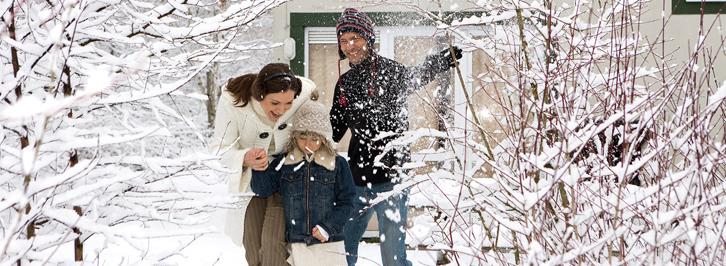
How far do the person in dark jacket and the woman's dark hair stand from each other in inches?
24.9

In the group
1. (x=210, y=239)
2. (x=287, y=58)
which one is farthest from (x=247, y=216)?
(x=210, y=239)

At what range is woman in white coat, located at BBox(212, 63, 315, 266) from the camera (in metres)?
4.12

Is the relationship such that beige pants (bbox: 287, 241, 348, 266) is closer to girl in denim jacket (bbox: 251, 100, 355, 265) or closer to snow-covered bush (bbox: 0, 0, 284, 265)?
girl in denim jacket (bbox: 251, 100, 355, 265)

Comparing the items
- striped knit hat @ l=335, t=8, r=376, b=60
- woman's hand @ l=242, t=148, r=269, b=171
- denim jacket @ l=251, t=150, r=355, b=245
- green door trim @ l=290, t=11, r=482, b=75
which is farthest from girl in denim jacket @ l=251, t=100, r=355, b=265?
green door trim @ l=290, t=11, r=482, b=75

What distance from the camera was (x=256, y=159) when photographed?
407cm

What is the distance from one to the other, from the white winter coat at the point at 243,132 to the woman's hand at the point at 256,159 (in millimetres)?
70

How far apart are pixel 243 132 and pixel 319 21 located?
412 centimetres

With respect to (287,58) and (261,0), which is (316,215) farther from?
(287,58)

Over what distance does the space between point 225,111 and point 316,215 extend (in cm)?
68

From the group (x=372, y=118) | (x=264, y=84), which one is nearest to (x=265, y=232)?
(x=264, y=84)

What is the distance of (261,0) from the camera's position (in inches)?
119

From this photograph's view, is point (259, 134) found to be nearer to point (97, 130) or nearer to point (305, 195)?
point (305, 195)

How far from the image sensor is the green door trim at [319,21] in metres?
8.24

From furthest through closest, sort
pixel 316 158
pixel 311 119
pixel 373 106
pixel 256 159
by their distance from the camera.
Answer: pixel 373 106 → pixel 316 158 → pixel 311 119 → pixel 256 159
